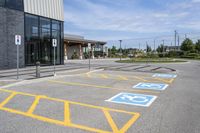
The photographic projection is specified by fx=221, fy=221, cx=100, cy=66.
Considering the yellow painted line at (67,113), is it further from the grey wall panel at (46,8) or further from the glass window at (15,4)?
the grey wall panel at (46,8)

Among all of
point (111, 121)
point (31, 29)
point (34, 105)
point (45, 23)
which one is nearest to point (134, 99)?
point (111, 121)

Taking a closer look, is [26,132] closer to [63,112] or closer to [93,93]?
[63,112]

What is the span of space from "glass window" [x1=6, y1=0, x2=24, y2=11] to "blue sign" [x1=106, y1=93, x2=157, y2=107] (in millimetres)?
15449

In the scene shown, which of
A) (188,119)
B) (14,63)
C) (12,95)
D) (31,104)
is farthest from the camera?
(14,63)

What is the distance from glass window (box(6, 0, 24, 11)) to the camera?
19.7 m

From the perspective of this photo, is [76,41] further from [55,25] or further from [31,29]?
[31,29]

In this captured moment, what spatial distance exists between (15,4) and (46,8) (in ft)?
14.1

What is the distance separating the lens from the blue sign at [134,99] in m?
7.45

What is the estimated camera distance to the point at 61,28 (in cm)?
2697

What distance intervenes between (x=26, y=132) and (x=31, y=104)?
2.61 metres

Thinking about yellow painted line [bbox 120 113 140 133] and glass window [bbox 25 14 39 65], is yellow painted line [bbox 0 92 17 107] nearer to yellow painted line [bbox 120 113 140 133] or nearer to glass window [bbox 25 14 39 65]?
yellow painted line [bbox 120 113 140 133]

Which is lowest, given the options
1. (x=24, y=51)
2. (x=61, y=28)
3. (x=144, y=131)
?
(x=144, y=131)

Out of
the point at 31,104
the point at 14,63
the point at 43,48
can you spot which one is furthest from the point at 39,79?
the point at 43,48

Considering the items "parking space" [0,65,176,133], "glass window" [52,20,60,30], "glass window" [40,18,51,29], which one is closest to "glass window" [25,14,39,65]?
"glass window" [40,18,51,29]
